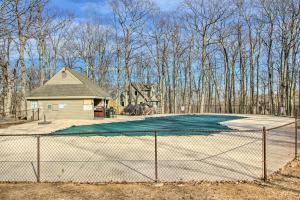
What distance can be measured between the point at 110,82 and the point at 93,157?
51.1 metres

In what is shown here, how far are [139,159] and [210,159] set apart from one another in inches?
83.1

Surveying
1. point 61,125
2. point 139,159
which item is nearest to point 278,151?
point 139,159

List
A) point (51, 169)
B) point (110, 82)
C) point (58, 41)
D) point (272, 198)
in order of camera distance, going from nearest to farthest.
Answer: point (272, 198), point (51, 169), point (58, 41), point (110, 82)

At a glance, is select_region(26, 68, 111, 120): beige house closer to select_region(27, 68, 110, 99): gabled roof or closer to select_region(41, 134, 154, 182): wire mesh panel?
select_region(27, 68, 110, 99): gabled roof

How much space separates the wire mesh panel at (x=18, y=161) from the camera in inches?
269

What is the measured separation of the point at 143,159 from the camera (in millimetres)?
8734

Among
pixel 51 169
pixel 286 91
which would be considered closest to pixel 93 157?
pixel 51 169

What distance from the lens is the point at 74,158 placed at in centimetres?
898

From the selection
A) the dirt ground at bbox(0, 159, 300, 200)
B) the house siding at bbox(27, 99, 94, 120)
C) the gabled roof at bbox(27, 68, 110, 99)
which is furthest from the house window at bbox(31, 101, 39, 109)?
the dirt ground at bbox(0, 159, 300, 200)

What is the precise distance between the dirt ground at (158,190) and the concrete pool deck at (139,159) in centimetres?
45

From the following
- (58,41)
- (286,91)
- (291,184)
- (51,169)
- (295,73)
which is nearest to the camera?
(291,184)

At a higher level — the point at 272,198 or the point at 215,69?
the point at 215,69

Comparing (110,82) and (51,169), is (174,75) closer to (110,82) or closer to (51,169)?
(110,82)

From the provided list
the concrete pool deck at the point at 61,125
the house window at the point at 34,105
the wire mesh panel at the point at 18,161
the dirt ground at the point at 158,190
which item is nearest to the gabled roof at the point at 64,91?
the house window at the point at 34,105
